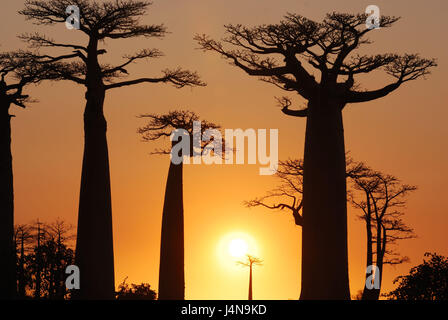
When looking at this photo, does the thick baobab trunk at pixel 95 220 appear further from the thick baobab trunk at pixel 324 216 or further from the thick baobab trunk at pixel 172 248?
the thick baobab trunk at pixel 172 248

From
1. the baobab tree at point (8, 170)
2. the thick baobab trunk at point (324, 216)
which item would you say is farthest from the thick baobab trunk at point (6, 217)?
the thick baobab trunk at point (324, 216)

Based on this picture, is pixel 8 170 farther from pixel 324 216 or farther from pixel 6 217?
pixel 324 216

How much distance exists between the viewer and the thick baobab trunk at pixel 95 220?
24375 mm

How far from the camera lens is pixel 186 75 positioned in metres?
28.2

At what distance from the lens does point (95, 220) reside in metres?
24.6

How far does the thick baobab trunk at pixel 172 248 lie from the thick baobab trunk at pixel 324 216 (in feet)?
27.4

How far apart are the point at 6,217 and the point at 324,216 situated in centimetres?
970

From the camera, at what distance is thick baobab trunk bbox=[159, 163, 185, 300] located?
30.2 m

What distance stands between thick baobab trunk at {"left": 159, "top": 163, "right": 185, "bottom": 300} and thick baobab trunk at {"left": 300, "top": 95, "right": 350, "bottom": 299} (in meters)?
8.37

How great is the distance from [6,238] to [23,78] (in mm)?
4503

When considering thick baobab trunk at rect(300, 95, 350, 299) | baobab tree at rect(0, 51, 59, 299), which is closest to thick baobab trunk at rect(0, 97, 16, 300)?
baobab tree at rect(0, 51, 59, 299)
